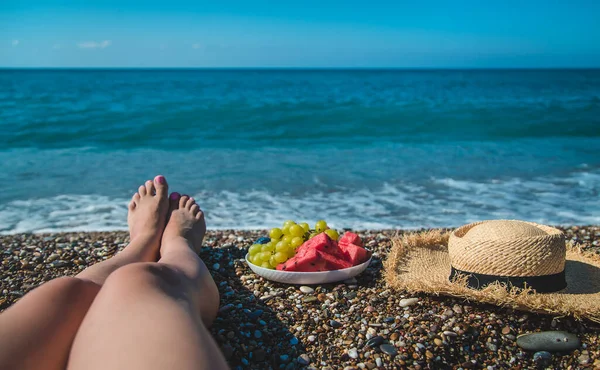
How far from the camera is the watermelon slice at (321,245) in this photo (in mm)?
3648

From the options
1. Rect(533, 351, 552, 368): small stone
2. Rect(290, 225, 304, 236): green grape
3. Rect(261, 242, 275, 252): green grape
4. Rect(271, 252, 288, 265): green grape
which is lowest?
Rect(533, 351, 552, 368): small stone

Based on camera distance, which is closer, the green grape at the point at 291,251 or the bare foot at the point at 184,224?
the green grape at the point at 291,251

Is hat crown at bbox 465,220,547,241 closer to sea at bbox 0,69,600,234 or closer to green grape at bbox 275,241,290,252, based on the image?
green grape at bbox 275,241,290,252

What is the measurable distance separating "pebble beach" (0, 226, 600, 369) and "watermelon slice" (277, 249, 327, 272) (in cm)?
14

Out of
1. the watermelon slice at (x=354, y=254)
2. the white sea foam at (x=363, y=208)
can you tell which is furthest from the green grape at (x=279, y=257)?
the white sea foam at (x=363, y=208)

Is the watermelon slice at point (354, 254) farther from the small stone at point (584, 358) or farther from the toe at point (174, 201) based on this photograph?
the toe at point (174, 201)

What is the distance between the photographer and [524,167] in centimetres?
1052

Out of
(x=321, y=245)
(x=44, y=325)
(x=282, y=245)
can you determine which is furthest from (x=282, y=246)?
(x=44, y=325)

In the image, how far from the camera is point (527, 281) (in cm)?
296

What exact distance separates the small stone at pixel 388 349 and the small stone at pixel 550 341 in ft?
2.44

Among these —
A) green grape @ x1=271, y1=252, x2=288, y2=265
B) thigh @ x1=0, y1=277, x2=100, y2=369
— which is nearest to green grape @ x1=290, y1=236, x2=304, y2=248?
green grape @ x1=271, y1=252, x2=288, y2=265

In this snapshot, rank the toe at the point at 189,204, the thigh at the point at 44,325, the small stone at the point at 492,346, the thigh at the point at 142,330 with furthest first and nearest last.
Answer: the toe at the point at 189,204 → the small stone at the point at 492,346 → the thigh at the point at 44,325 → the thigh at the point at 142,330

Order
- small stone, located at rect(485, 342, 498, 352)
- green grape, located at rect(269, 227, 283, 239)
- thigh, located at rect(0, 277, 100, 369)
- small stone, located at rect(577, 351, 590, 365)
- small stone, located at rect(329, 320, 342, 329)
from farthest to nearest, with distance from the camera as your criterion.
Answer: green grape, located at rect(269, 227, 283, 239)
small stone, located at rect(329, 320, 342, 329)
small stone, located at rect(485, 342, 498, 352)
small stone, located at rect(577, 351, 590, 365)
thigh, located at rect(0, 277, 100, 369)

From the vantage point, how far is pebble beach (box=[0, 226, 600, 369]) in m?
2.78
